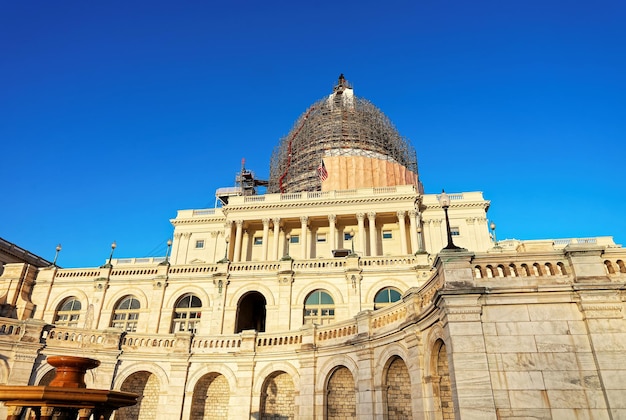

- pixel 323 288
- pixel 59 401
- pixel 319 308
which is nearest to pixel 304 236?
pixel 323 288

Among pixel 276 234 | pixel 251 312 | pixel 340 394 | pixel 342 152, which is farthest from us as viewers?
pixel 342 152

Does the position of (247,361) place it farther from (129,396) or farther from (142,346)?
(129,396)

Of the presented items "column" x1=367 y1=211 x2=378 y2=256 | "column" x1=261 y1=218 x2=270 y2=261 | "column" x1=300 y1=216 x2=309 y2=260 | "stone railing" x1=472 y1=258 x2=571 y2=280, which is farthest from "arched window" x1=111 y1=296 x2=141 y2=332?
"stone railing" x1=472 y1=258 x2=571 y2=280

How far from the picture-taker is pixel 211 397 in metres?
23.1

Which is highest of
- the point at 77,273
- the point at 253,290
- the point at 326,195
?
the point at 326,195

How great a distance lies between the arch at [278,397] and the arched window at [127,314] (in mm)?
14452

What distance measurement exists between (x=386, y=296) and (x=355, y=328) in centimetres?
1206

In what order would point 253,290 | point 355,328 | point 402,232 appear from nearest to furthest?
point 355,328
point 253,290
point 402,232

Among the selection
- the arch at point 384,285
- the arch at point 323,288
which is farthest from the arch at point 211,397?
the arch at point 384,285

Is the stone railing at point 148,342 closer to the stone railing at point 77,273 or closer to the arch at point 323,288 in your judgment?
the arch at point 323,288

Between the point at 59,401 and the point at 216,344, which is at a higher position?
the point at 216,344

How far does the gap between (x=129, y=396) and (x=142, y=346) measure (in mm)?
12413

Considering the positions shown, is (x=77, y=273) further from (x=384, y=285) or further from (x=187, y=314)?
(x=384, y=285)

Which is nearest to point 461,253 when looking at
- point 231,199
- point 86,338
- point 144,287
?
point 86,338
